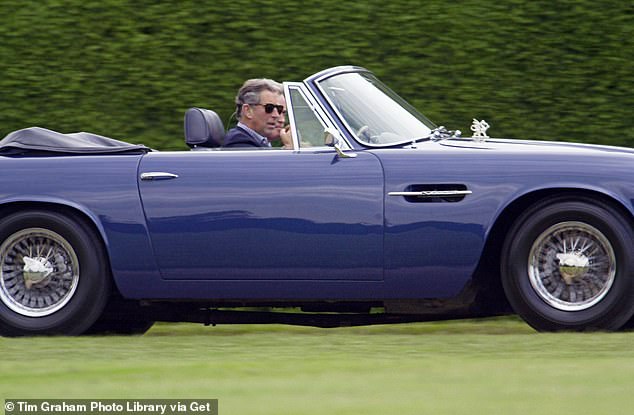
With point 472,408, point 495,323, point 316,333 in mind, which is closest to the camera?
point 472,408

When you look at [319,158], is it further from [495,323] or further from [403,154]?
[495,323]

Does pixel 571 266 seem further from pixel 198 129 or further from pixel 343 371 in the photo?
pixel 198 129

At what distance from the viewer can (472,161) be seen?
7.36 metres

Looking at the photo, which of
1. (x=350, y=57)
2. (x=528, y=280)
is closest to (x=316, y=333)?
(x=528, y=280)

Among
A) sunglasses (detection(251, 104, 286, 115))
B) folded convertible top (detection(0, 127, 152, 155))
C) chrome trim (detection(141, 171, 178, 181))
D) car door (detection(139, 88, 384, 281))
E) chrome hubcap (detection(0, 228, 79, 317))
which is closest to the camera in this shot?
car door (detection(139, 88, 384, 281))

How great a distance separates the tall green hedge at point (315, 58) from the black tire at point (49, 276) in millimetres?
2216

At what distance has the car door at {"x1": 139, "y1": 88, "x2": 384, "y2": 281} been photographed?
7.36 meters

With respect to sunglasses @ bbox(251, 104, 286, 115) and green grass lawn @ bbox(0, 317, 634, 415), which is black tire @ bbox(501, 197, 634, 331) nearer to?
green grass lawn @ bbox(0, 317, 634, 415)

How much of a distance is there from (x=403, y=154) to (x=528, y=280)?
92 cm

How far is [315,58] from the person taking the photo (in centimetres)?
978

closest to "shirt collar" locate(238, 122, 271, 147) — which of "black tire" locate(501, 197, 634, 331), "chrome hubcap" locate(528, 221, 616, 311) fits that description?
"black tire" locate(501, 197, 634, 331)

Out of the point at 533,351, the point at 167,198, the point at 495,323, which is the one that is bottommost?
the point at 495,323

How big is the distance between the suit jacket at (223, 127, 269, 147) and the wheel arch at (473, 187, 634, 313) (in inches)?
54.9

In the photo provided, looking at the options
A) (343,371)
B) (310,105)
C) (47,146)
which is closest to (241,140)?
(310,105)
